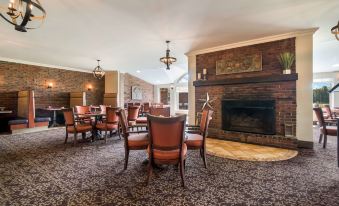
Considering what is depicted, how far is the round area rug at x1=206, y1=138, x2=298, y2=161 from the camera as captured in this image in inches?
135

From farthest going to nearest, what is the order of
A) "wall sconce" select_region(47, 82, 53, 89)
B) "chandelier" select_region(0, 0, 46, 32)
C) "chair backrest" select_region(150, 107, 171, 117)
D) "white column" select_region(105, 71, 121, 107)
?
"white column" select_region(105, 71, 121, 107) < "wall sconce" select_region(47, 82, 53, 89) < "chair backrest" select_region(150, 107, 171, 117) < "chandelier" select_region(0, 0, 46, 32)

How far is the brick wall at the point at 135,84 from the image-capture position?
10180 millimetres

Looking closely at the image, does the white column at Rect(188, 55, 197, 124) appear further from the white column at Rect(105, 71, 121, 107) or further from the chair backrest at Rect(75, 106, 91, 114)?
the white column at Rect(105, 71, 121, 107)

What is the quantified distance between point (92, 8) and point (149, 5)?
3.52 feet

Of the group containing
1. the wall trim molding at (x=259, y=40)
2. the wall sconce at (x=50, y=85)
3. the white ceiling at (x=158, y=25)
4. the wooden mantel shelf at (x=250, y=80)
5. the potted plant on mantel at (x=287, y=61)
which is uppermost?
the white ceiling at (x=158, y=25)

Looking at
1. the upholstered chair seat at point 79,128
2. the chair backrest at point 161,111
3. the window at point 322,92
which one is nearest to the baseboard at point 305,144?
the chair backrest at point 161,111

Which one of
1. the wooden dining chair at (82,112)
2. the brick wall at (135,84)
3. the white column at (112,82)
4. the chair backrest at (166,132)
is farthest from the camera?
the brick wall at (135,84)

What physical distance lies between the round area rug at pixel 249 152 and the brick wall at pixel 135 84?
704 centimetres

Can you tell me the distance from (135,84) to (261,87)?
7.89 metres

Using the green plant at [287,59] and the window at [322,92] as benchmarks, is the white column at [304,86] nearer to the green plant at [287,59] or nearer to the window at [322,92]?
the green plant at [287,59]

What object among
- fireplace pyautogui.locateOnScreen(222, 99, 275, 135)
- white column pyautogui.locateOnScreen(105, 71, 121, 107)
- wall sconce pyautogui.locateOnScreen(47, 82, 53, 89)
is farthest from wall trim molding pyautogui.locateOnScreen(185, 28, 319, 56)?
wall sconce pyautogui.locateOnScreen(47, 82, 53, 89)

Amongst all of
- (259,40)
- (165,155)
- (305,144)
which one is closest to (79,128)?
(165,155)

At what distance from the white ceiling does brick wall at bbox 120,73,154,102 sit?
406 centimetres

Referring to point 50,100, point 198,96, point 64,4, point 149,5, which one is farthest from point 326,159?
point 50,100
